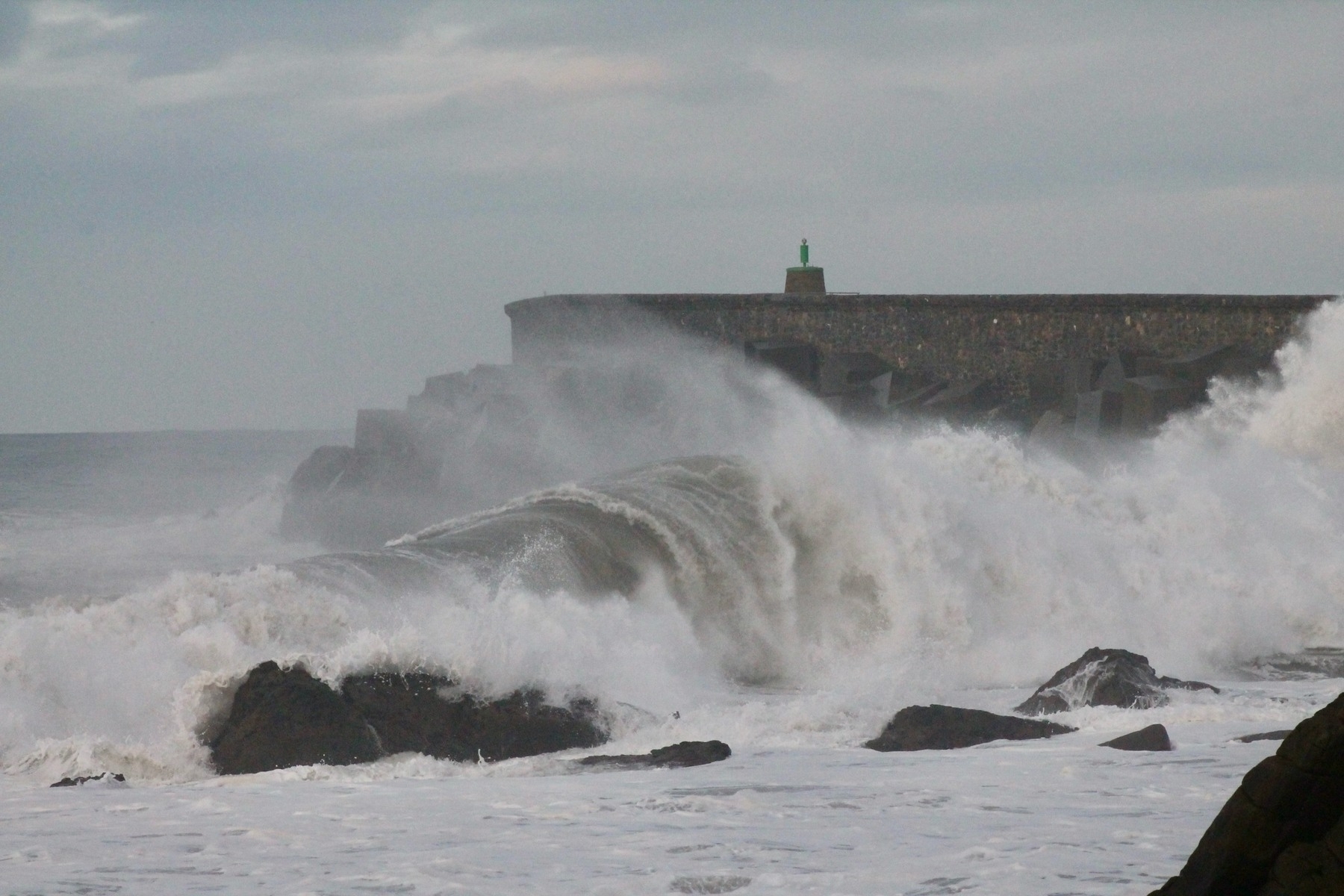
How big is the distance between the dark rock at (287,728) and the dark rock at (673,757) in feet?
3.58

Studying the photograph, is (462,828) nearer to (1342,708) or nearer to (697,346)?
(1342,708)

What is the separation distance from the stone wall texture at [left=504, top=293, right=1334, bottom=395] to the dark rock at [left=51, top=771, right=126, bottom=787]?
51.5 feet

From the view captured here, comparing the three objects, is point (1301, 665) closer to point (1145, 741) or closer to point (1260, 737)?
point (1260, 737)

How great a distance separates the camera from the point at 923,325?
2330 centimetres

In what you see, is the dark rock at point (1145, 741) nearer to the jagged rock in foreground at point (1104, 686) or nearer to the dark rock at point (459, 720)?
the jagged rock in foreground at point (1104, 686)

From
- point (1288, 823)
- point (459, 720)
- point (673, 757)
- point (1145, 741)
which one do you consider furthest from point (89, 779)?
point (1288, 823)

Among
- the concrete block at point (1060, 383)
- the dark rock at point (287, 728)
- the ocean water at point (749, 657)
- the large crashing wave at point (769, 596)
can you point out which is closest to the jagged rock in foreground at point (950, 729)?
the ocean water at point (749, 657)

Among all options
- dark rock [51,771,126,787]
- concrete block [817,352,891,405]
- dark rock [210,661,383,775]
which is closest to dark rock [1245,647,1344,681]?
dark rock [210,661,383,775]

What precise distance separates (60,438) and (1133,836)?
3003 inches

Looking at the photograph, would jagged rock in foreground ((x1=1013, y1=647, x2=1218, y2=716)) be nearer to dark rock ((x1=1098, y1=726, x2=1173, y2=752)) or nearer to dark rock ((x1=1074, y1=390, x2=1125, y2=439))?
dark rock ((x1=1098, y1=726, x2=1173, y2=752))

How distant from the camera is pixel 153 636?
8.15 m

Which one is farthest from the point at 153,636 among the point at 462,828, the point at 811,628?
the point at 811,628

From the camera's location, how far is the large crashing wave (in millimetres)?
7969

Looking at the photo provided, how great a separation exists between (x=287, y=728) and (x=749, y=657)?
4838 mm
